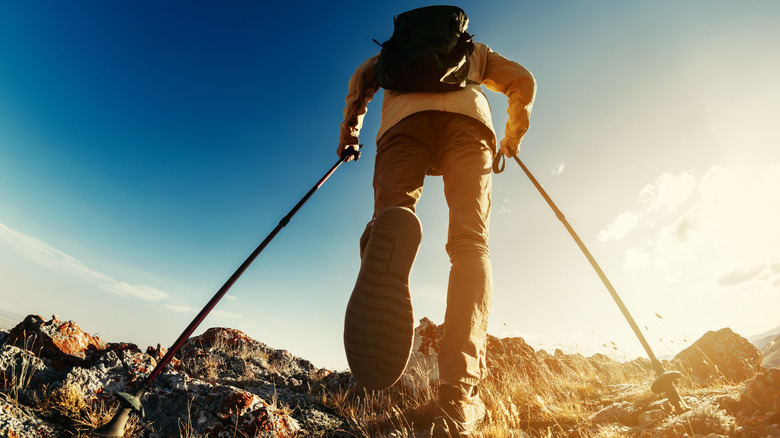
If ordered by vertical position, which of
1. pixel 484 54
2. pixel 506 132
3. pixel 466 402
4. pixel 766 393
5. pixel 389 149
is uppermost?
pixel 484 54

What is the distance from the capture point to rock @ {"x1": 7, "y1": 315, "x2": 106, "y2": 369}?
9.68 feet

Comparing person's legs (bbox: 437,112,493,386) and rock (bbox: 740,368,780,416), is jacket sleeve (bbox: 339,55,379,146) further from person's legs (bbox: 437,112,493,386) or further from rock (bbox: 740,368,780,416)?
rock (bbox: 740,368,780,416)

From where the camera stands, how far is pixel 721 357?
3895mm

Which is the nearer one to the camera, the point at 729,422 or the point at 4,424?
the point at 729,422

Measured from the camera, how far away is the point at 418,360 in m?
4.77

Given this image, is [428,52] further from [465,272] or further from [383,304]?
[383,304]

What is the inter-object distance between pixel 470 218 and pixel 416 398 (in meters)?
2.15

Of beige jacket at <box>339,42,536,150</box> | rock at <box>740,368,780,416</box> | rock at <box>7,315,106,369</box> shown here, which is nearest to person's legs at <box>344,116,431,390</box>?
beige jacket at <box>339,42,536,150</box>

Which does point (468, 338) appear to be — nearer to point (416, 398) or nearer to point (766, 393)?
point (766, 393)

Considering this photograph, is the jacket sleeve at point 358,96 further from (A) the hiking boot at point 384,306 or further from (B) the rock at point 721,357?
(B) the rock at point 721,357

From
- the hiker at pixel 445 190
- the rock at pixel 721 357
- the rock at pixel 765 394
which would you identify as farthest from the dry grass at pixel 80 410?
the rock at pixel 721 357

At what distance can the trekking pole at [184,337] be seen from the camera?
4.62 feet

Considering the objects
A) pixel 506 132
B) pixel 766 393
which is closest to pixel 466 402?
pixel 766 393

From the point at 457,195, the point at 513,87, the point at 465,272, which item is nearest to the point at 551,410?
the point at 465,272
